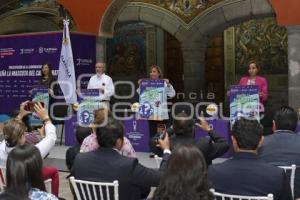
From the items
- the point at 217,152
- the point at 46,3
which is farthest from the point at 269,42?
the point at 217,152

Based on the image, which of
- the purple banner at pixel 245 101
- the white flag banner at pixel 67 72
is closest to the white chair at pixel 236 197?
the purple banner at pixel 245 101

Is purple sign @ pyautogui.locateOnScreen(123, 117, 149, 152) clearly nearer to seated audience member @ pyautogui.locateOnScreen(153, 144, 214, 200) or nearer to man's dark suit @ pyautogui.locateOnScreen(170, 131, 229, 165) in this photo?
man's dark suit @ pyautogui.locateOnScreen(170, 131, 229, 165)

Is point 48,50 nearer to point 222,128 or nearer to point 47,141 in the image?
point 222,128

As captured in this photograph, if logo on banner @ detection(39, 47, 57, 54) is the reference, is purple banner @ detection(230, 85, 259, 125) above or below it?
below

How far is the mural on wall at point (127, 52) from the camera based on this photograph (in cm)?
1464

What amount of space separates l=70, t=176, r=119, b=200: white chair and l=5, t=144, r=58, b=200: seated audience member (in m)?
0.77

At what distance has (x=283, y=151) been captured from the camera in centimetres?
343

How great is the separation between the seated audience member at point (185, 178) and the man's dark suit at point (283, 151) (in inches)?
Answer: 52.8

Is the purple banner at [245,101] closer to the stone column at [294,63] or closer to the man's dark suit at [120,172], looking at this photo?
the stone column at [294,63]

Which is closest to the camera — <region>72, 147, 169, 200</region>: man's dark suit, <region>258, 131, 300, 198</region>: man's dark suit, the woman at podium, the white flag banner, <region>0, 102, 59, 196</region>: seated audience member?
<region>72, 147, 169, 200</region>: man's dark suit

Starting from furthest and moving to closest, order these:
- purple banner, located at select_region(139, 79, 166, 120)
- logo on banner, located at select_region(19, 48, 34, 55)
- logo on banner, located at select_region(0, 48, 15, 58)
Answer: logo on banner, located at select_region(0, 48, 15, 58) < logo on banner, located at select_region(19, 48, 34, 55) < purple banner, located at select_region(139, 79, 166, 120)

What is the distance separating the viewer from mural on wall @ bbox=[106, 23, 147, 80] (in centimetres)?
1464

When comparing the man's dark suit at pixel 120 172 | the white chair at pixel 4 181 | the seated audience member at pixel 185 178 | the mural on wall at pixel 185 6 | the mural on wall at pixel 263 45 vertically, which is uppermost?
the mural on wall at pixel 185 6

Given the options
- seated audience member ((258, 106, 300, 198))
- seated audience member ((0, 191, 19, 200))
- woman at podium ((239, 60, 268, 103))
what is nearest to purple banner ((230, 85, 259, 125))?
woman at podium ((239, 60, 268, 103))
